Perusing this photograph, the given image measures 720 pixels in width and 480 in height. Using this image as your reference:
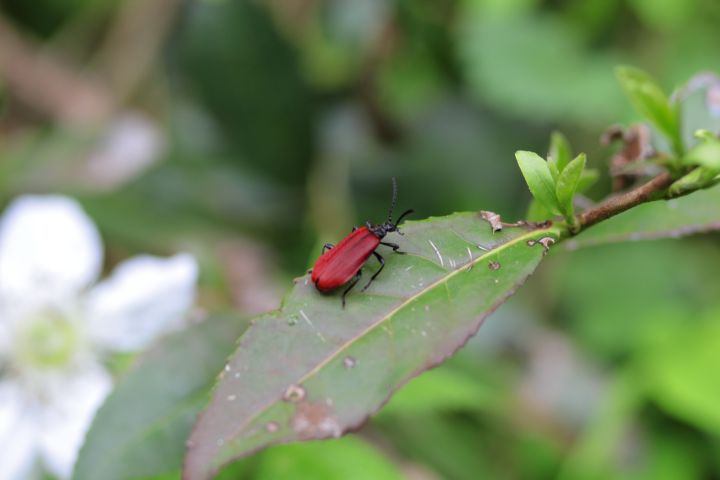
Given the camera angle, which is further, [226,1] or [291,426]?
[226,1]

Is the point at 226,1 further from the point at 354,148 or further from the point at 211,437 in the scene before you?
the point at 211,437

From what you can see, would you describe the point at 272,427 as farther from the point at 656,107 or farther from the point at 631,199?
the point at 656,107

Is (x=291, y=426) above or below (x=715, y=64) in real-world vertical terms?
above

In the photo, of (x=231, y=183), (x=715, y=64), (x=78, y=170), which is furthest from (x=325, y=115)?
(x=715, y=64)

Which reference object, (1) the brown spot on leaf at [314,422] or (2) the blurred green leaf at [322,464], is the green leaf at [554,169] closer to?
(1) the brown spot on leaf at [314,422]

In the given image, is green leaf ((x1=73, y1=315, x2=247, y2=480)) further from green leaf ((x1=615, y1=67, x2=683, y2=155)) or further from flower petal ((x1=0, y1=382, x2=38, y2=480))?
green leaf ((x1=615, y1=67, x2=683, y2=155))

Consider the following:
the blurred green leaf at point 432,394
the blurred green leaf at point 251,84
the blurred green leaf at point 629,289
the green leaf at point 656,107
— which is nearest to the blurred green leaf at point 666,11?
the blurred green leaf at point 629,289
